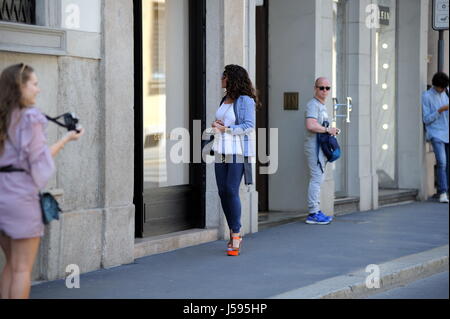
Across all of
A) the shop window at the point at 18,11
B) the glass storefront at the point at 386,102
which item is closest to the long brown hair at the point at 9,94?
the shop window at the point at 18,11

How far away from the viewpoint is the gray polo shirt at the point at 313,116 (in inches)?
508

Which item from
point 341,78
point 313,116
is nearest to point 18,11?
point 313,116

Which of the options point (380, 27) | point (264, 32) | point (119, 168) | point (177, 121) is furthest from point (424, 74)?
point (119, 168)

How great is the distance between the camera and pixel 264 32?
13852 mm

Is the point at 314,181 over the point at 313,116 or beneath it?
beneath

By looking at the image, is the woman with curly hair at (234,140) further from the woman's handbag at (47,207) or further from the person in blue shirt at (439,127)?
the person in blue shirt at (439,127)

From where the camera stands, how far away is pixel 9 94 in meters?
6.39

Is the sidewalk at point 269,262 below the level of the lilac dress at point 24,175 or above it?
below

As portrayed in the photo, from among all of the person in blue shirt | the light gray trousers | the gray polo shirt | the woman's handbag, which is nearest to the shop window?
the woman's handbag

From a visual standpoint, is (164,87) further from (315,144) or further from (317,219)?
(317,219)

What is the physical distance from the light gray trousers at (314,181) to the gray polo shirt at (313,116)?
3cm

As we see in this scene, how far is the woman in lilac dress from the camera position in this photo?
6.31 metres

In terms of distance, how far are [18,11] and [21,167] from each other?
2.84 metres
